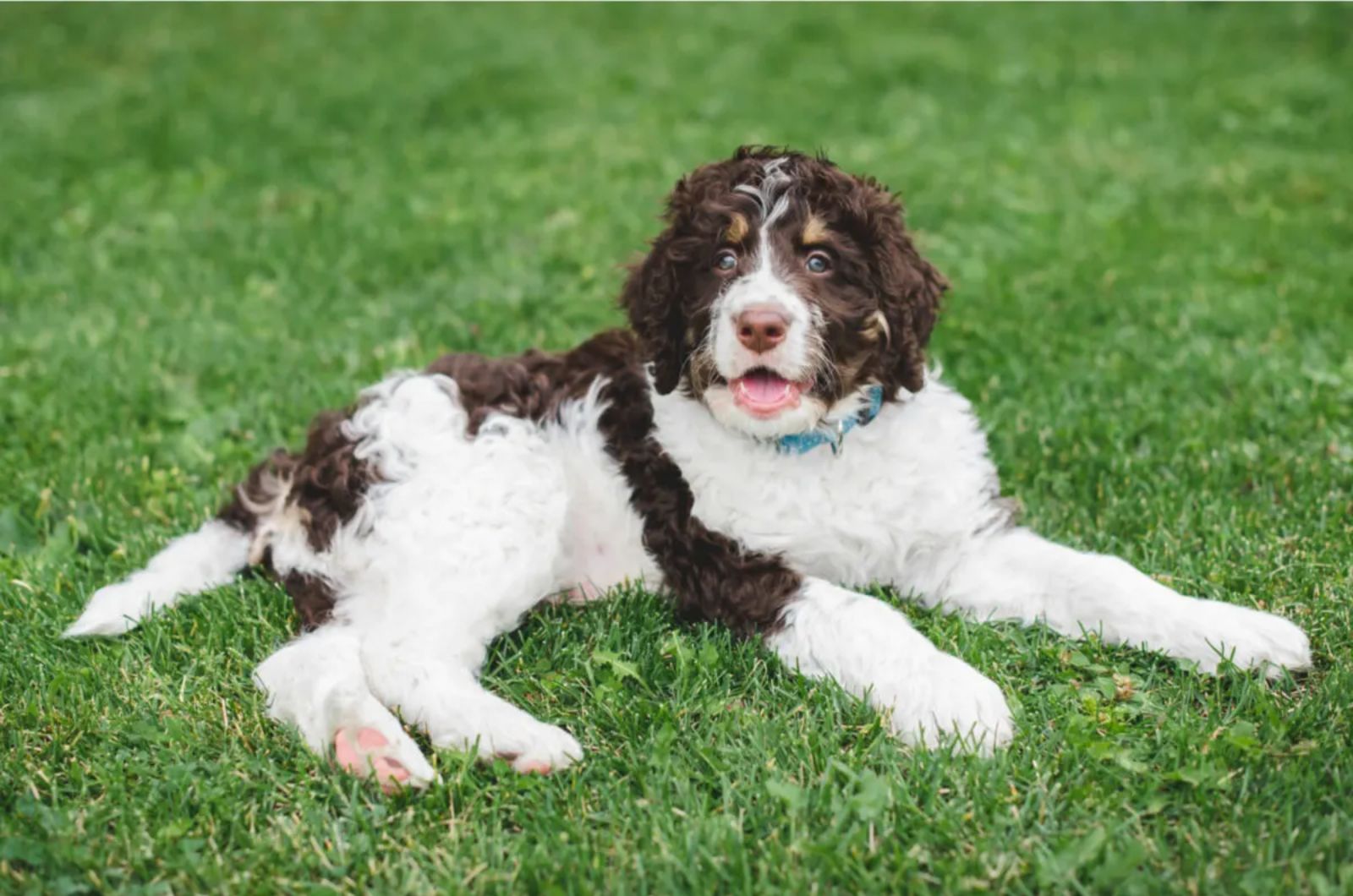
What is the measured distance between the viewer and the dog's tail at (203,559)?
3.54 metres

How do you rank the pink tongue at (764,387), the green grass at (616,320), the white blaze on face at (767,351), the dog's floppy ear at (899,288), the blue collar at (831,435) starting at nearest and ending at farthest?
1. the green grass at (616,320)
2. the white blaze on face at (767,351)
3. the pink tongue at (764,387)
4. the dog's floppy ear at (899,288)
5. the blue collar at (831,435)

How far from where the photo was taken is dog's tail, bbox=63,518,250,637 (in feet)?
11.5

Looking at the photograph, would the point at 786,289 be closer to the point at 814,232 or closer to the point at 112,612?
the point at 814,232

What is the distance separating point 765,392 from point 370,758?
4.43 feet

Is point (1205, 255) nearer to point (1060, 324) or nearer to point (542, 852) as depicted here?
point (1060, 324)

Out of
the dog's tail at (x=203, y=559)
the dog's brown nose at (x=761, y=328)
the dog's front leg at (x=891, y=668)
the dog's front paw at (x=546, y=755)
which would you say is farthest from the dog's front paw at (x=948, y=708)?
→ the dog's tail at (x=203, y=559)

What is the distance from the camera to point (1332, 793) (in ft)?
8.69

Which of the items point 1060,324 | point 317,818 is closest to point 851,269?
point 317,818

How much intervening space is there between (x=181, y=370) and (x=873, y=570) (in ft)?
11.5

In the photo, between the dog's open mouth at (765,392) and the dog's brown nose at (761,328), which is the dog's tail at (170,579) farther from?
the dog's brown nose at (761,328)

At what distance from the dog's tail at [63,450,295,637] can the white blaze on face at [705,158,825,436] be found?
1.44 meters

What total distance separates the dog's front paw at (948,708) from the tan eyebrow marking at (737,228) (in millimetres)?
1213

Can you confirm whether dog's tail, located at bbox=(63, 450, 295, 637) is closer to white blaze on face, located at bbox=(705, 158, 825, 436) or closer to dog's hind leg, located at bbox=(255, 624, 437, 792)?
dog's hind leg, located at bbox=(255, 624, 437, 792)

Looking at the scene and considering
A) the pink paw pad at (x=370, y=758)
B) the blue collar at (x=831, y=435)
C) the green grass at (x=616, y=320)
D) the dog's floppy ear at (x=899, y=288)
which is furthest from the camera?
the blue collar at (x=831, y=435)
